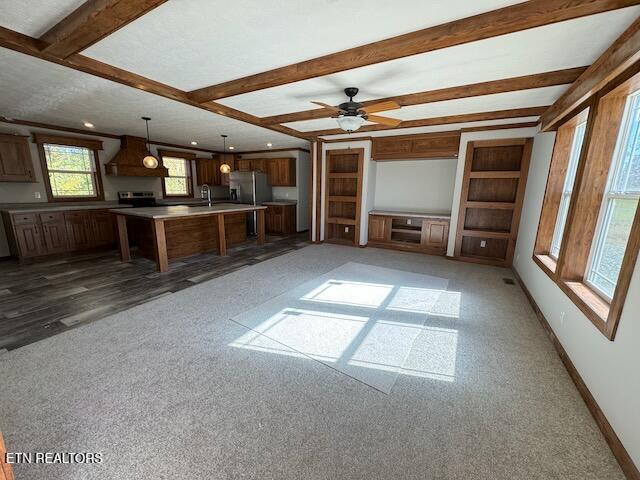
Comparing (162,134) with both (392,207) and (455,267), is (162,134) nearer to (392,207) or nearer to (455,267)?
(392,207)

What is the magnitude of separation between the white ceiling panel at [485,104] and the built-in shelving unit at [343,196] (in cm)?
188

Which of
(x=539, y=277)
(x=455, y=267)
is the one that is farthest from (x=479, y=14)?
(x=455, y=267)

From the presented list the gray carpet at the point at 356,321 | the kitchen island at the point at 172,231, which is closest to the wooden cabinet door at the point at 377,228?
the gray carpet at the point at 356,321

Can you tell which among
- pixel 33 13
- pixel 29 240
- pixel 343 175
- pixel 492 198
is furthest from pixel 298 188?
pixel 33 13

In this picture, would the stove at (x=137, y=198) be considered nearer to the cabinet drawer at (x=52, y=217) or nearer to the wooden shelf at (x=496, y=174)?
the cabinet drawer at (x=52, y=217)

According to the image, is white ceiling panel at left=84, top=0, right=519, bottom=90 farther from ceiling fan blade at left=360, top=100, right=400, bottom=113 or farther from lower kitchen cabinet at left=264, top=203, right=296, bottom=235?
lower kitchen cabinet at left=264, top=203, right=296, bottom=235

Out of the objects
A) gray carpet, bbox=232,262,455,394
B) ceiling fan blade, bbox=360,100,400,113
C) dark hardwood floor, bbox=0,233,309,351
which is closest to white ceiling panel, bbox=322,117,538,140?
ceiling fan blade, bbox=360,100,400,113

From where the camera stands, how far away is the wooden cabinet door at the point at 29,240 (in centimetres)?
439

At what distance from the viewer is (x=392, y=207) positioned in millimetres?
6262

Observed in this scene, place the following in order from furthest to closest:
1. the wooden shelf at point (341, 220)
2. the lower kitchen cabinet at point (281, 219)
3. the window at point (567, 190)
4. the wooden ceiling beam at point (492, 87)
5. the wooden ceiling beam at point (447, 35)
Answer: the lower kitchen cabinet at point (281, 219)
the wooden shelf at point (341, 220)
the window at point (567, 190)
the wooden ceiling beam at point (492, 87)
the wooden ceiling beam at point (447, 35)

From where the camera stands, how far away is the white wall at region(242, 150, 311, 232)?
7648 millimetres

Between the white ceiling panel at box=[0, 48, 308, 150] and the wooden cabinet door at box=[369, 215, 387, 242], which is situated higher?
the white ceiling panel at box=[0, 48, 308, 150]

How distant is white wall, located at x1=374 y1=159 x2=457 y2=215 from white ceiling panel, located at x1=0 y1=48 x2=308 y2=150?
2627 millimetres

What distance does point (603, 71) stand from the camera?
2.08 metres
